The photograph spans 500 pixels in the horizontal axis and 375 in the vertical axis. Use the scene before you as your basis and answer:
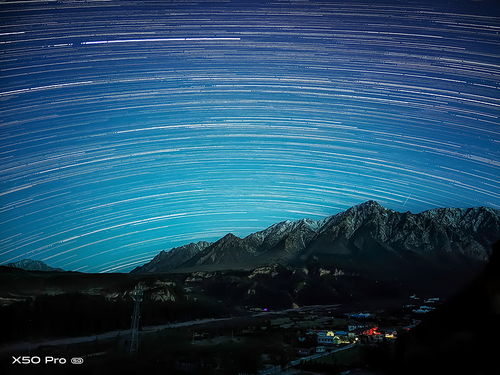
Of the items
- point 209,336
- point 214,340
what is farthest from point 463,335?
point 209,336

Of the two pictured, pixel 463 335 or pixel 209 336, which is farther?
pixel 209 336

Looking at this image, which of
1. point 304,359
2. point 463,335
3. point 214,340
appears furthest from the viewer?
point 214,340

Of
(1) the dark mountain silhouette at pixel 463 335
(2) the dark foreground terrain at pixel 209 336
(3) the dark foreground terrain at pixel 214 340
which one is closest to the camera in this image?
(1) the dark mountain silhouette at pixel 463 335

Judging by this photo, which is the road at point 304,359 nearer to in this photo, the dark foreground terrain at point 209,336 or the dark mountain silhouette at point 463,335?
the dark foreground terrain at point 209,336

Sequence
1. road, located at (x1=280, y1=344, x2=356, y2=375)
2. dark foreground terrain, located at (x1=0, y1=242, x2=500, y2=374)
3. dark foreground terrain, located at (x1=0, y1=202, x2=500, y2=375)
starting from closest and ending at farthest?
dark foreground terrain, located at (x1=0, y1=242, x2=500, y2=374), dark foreground terrain, located at (x1=0, y1=202, x2=500, y2=375), road, located at (x1=280, y1=344, x2=356, y2=375)

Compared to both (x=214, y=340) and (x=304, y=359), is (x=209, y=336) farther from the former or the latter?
(x=304, y=359)

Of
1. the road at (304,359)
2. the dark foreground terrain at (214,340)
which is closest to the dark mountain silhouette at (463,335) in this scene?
the dark foreground terrain at (214,340)

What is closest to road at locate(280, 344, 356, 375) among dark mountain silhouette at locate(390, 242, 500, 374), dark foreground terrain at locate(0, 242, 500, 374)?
dark foreground terrain at locate(0, 242, 500, 374)

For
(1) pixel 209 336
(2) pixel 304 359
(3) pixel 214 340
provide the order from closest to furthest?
(2) pixel 304 359 → (3) pixel 214 340 → (1) pixel 209 336

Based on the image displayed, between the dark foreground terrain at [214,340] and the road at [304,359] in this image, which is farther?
the road at [304,359]

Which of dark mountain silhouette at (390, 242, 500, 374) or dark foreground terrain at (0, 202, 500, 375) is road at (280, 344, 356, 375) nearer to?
dark foreground terrain at (0, 202, 500, 375)

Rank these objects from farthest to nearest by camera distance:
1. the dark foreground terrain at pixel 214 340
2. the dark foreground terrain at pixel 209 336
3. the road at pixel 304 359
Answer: the road at pixel 304 359 → the dark foreground terrain at pixel 209 336 → the dark foreground terrain at pixel 214 340

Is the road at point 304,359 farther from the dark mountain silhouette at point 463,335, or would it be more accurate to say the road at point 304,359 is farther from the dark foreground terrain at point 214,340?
the dark mountain silhouette at point 463,335

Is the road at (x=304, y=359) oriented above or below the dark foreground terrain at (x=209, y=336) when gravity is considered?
below
